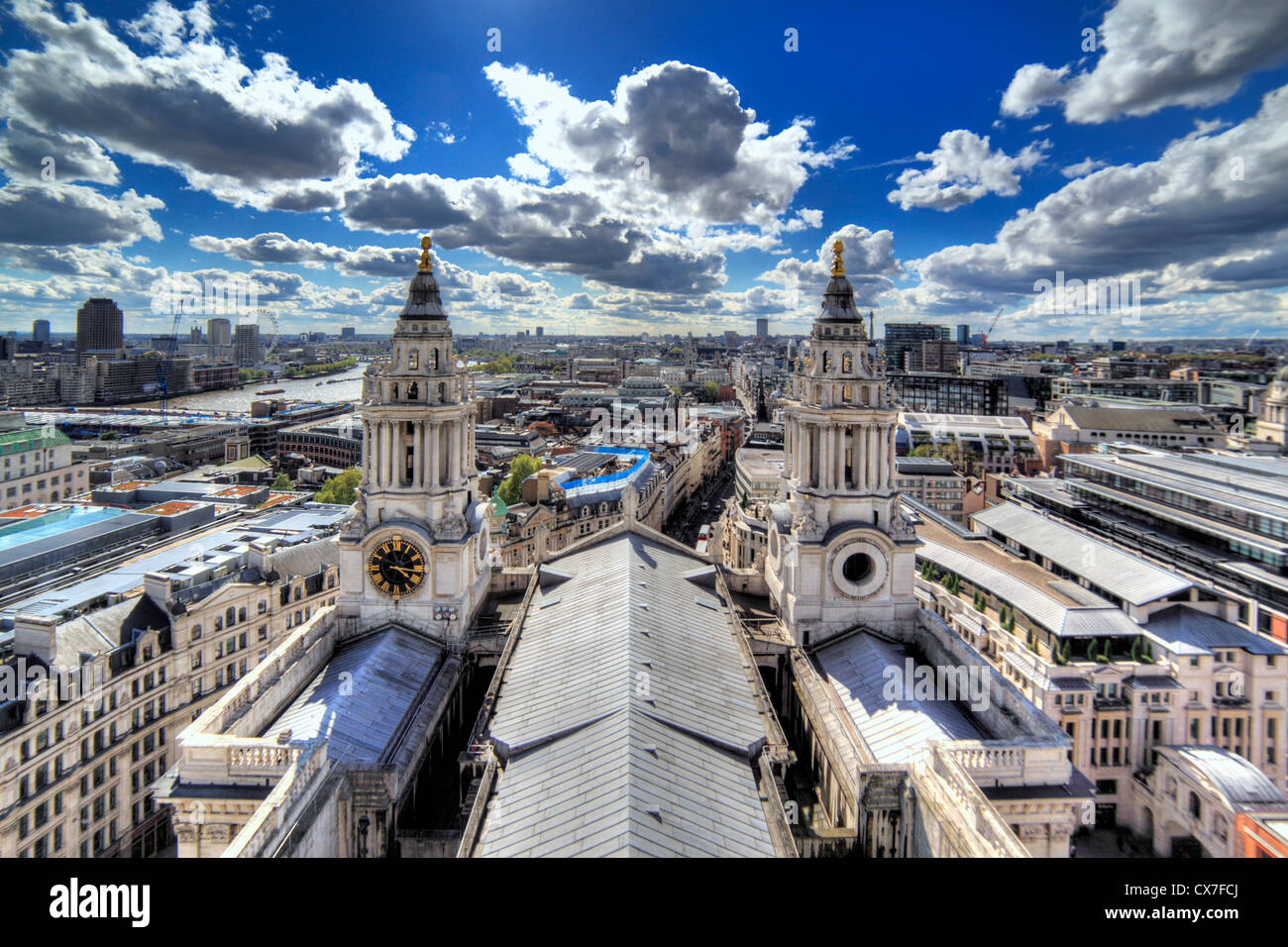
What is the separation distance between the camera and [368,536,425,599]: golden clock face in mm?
28656

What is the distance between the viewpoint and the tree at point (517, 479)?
7769 centimetres

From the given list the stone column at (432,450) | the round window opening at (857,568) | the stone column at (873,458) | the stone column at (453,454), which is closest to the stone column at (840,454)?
the stone column at (873,458)

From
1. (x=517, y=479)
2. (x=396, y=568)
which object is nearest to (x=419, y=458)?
(x=396, y=568)

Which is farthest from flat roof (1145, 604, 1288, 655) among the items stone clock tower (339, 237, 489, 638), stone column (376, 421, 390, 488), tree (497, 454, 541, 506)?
tree (497, 454, 541, 506)

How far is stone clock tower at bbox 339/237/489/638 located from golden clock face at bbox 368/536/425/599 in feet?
0.13

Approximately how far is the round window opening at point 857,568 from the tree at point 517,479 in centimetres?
5141

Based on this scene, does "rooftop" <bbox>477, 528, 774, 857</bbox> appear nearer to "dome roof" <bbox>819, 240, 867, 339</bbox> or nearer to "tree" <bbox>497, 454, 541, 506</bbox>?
"dome roof" <bbox>819, 240, 867, 339</bbox>

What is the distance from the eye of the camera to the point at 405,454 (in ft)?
96.4

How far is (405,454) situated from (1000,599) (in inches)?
1510

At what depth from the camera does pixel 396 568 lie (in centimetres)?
2861

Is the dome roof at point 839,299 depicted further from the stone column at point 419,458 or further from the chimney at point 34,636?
the chimney at point 34,636

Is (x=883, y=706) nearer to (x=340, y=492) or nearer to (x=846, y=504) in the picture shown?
(x=846, y=504)

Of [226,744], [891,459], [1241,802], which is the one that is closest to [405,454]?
[226,744]
